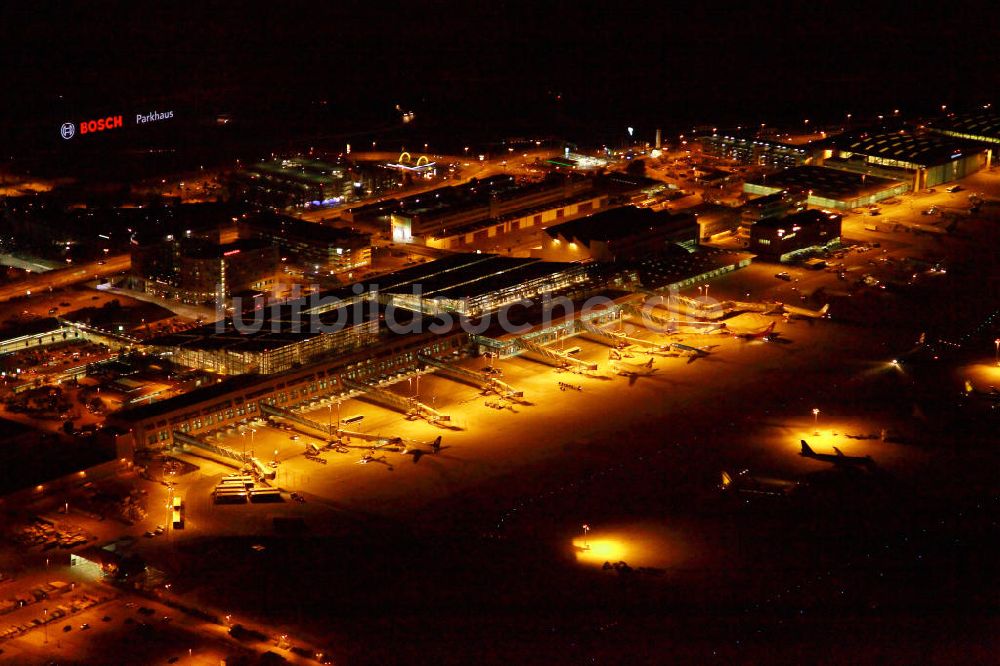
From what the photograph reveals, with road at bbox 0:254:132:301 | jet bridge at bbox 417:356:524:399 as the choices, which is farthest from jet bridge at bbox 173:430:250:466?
road at bbox 0:254:132:301

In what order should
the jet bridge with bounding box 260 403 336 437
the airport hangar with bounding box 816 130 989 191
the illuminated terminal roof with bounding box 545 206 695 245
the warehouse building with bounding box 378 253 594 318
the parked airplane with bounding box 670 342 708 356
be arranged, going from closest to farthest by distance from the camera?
the jet bridge with bounding box 260 403 336 437, the parked airplane with bounding box 670 342 708 356, the warehouse building with bounding box 378 253 594 318, the illuminated terminal roof with bounding box 545 206 695 245, the airport hangar with bounding box 816 130 989 191

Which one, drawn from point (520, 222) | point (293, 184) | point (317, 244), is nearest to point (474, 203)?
point (520, 222)

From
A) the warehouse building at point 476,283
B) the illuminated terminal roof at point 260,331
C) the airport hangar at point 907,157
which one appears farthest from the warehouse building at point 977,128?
the illuminated terminal roof at point 260,331

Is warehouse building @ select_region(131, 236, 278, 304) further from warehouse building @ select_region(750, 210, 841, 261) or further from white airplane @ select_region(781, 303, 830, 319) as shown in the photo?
warehouse building @ select_region(750, 210, 841, 261)

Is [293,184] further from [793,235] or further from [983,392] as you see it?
[983,392]

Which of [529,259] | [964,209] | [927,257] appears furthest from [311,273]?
[964,209]

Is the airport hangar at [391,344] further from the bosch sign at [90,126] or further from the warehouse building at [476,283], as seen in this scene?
the bosch sign at [90,126]

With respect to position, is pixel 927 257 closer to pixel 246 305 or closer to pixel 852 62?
pixel 246 305
